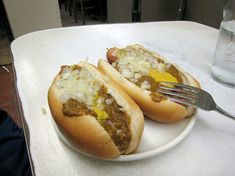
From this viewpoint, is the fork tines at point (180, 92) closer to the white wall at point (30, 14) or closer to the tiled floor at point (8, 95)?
the tiled floor at point (8, 95)

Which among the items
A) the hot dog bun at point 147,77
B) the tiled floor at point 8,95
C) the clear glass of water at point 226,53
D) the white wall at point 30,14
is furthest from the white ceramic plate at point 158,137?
the white wall at point 30,14

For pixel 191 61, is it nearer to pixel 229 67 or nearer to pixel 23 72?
pixel 229 67

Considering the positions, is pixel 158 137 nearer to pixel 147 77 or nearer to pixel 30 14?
pixel 147 77

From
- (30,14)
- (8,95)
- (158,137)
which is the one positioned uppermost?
(158,137)

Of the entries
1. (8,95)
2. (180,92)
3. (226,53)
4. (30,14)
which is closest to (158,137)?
(180,92)

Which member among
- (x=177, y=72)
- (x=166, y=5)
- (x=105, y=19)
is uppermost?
(x=177, y=72)

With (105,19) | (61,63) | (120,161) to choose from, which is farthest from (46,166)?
(105,19)
